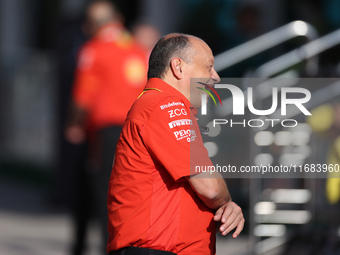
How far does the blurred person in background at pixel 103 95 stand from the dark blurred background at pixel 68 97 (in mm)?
846

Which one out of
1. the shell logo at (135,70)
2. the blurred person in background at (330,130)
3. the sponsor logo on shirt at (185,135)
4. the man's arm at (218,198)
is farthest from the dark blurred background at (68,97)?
the sponsor logo on shirt at (185,135)

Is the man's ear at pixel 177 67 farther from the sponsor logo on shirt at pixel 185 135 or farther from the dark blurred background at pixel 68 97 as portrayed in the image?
the dark blurred background at pixel 68 97

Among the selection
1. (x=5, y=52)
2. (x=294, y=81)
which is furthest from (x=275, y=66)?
(x=5, y=52)

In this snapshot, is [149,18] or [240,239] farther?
[149,18]

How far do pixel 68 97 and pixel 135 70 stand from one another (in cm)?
359

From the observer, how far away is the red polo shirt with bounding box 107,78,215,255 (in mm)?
2293

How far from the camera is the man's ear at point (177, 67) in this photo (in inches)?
94.2

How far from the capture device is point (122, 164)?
241 centimetres

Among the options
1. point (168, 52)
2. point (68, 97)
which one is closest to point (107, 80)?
point (168, 52)

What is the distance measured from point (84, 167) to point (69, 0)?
488 centimetres

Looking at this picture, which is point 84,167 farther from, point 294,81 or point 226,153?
point 294,81

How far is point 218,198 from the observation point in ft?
7.72

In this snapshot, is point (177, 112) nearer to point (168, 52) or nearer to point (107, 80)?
point (168, 52)

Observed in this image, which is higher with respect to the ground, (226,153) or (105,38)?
(105,38)
